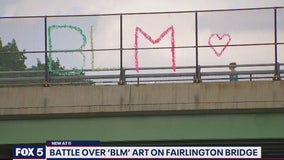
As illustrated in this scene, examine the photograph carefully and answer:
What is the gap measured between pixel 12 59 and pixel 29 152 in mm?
2581

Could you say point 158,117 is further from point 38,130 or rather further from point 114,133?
point 38,130

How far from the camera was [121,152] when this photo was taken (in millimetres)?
22969

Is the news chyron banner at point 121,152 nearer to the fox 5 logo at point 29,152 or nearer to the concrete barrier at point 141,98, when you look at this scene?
the fox 5 logo at point 29,152

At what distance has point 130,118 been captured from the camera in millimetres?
21906

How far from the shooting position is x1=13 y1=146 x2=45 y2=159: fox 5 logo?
22.9 m

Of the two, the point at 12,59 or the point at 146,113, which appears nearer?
the point at 146,113

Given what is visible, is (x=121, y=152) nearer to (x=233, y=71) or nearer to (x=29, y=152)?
(x=29, y=152)

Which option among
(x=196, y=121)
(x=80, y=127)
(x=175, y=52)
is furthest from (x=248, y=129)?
(x=80, y=127)

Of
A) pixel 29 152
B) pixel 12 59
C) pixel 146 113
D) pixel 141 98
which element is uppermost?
pixel 12 59

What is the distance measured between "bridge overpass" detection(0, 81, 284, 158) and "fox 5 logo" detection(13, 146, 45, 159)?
0.74 metres

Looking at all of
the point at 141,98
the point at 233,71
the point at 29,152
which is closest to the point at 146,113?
the point at 141,98

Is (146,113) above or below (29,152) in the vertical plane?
above

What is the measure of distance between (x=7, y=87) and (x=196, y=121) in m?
5.03

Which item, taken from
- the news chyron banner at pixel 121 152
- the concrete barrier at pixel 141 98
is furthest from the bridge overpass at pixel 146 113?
the news chyron banner at pixel 121 152
